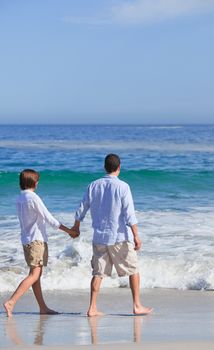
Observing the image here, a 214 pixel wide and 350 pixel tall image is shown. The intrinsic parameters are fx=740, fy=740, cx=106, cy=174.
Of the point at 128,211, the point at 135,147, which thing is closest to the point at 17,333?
the point at 128,211

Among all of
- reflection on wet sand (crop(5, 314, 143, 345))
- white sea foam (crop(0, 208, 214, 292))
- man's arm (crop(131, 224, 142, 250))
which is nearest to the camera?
reflection on wet sand (crop(5, 314, 143, 345))

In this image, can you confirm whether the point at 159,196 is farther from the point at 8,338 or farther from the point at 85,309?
the point at 8,338

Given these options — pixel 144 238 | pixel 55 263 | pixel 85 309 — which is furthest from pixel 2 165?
pixel 85 309

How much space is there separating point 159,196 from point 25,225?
1196cm

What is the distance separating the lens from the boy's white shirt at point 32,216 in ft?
21.7

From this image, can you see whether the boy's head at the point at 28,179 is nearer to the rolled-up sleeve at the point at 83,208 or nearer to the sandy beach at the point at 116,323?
the rolled-up sleeve at the point at 83,208

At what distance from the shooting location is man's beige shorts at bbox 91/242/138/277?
6.56 m

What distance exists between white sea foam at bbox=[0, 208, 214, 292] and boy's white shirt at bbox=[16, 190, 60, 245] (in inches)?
71.4

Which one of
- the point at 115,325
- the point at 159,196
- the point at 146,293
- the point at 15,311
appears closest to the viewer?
the point at 115,325

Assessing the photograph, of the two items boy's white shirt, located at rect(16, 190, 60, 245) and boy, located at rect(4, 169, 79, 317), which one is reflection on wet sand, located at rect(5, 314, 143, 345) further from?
boy's white shirt, located at rect(16, 190, 60, 245)

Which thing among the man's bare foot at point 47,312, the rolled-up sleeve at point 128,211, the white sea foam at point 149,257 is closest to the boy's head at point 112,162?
the rolled-up sleeve at point 128,211

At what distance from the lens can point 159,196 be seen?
18469 millimetres

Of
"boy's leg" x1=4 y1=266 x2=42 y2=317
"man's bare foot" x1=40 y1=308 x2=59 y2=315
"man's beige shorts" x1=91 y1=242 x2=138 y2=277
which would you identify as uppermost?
"man's beige shorts" x1=91 y1=242 x2=138 y2=277

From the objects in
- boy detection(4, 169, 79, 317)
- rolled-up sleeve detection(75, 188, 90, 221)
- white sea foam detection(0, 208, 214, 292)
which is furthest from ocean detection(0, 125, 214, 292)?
rolled-up sleeve detection(75, 188, 90, 221)
